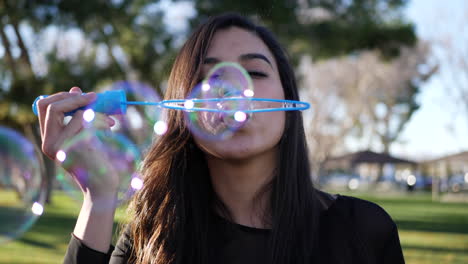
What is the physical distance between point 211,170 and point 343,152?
34.5 meters

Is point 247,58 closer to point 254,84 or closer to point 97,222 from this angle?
point 254,84

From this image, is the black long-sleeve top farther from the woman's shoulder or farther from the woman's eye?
the woman's eye

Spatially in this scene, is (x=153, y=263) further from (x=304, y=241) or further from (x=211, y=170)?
(x=304, y=241)

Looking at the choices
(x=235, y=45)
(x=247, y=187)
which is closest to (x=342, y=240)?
(x=247, y=187)

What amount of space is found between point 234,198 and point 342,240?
32 cm

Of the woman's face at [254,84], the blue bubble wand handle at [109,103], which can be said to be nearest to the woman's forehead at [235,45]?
the woman's face at [254,84]

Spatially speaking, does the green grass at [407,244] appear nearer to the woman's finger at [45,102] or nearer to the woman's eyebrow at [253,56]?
the woman's finger at [45,102]

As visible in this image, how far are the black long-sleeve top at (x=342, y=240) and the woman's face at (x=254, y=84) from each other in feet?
0.77

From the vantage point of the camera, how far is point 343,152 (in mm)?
34688

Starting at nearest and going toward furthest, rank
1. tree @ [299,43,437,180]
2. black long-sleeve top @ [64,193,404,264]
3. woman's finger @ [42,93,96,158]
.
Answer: woman's finger @ [42,93,96,158] < black long-sleeve top @ [64,193,404,264] < tree @ [299,43,437,180]

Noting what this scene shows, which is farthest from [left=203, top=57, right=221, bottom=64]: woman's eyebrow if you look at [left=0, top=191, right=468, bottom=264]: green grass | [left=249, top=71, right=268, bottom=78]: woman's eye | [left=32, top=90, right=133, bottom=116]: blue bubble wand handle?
A: [left=0, top=191, right=468, bottom=264]: green grass

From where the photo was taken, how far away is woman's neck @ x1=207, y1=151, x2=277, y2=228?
1250 millimetres

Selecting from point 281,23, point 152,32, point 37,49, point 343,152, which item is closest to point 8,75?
point 37,49

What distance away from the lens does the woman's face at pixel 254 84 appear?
1134mm
